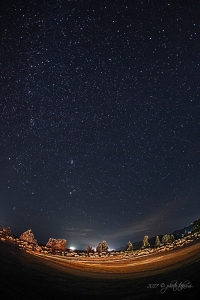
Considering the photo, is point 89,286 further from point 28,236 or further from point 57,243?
point 28,236

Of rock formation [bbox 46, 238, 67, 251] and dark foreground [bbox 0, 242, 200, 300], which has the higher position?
rock formation [bbox 46, 238, 67, 251]

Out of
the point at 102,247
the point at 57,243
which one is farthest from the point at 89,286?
the point at 102,247

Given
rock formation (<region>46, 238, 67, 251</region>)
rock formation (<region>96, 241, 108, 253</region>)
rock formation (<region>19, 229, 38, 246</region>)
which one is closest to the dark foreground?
rock formation (<region>46, 238, 67, 251</region>)

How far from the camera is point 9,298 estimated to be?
9.62 meters

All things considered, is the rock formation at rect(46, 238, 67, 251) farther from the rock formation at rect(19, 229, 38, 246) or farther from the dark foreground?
the dark foreground

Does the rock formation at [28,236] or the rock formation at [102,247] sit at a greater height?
the rock formation at [28,236]

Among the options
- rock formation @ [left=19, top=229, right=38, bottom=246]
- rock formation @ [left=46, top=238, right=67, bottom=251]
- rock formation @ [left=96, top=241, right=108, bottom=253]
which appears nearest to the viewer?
rock formation @ [left=46, top=238, right=67, bottom=251]

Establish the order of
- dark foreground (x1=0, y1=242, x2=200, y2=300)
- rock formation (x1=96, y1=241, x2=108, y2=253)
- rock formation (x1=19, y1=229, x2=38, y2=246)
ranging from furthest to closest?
1. rock formation (x1=96, y1=241, x2=108, y2=253)
2. rock formation (x1=19, y1=229, x2=38, y2=246)
3. dark foreground (x1=0, y1=242, x2=200, y2=300)

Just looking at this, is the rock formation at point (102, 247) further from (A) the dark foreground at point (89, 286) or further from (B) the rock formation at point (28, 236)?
(A) the dark foreground at point (89, 286)

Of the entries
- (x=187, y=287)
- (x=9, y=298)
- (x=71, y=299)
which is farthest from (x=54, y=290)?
(x=187, y=287)

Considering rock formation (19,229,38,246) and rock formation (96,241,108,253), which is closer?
rock formation (19,229,38,246)

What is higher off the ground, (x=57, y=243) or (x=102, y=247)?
(x=57, y=243)

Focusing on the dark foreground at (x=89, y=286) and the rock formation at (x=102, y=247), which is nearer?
the dark foreground at (x=89, y=286)

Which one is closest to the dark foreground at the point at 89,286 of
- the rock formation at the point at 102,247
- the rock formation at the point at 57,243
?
the rock formation at the point at 57,243
